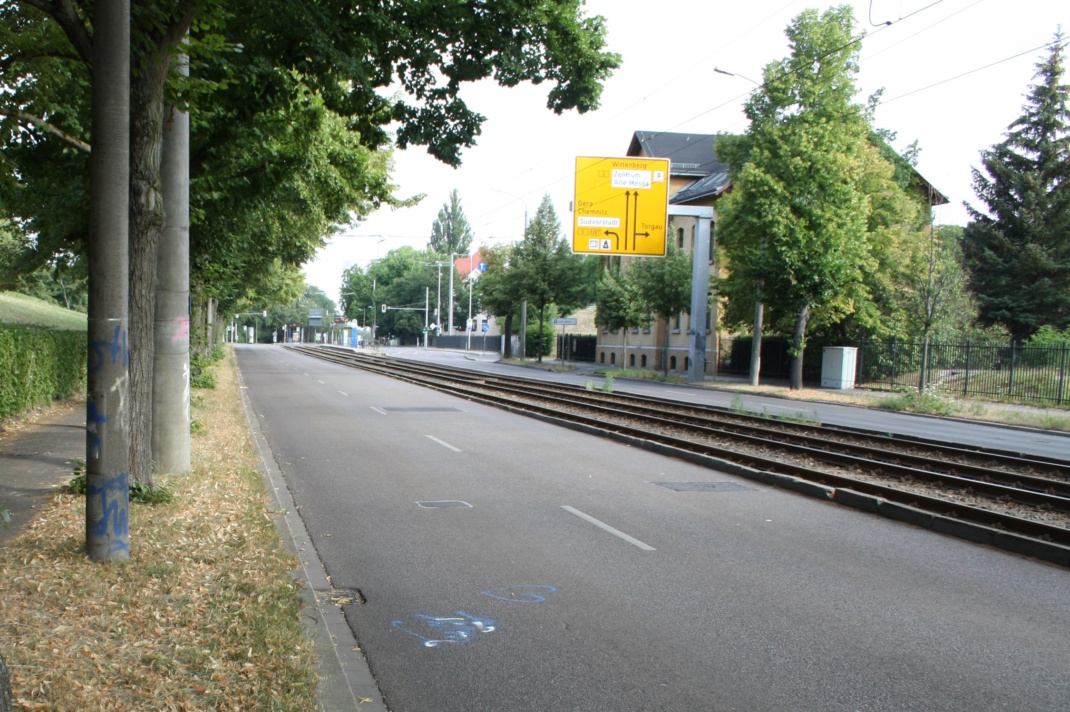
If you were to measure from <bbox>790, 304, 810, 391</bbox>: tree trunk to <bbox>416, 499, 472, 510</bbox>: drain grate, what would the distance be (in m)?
27.3

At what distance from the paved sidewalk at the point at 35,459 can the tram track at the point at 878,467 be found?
8.36m

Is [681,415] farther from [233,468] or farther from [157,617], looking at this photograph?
[157,617]

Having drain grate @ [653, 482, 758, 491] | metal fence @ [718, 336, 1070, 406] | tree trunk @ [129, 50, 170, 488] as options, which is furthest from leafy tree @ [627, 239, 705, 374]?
tree trunk @ [129, 50, 170, 488]

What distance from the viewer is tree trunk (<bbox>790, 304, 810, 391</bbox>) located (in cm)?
3494

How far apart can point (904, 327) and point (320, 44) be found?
3349cm

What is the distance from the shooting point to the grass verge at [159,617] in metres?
4.11

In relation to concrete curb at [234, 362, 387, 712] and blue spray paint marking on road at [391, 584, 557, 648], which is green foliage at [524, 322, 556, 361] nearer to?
concrete curb at [234, 362, 387, 712]

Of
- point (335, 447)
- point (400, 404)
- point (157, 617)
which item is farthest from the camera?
point (400, 404)

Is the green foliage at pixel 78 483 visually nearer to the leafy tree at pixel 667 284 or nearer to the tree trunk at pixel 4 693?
the tree trunk at pixel 4 693

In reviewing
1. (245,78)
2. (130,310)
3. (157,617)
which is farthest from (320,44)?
(157,617)

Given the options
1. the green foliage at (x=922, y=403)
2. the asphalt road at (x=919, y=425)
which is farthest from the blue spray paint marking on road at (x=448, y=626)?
the green foliage at (x=922, y=403)

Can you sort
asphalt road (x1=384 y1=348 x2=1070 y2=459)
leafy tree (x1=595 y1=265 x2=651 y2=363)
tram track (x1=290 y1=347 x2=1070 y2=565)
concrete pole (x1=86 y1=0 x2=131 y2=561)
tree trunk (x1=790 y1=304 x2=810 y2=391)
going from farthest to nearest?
leafy tree (x1=595 y1=265 x2=651 y2=363)
tree trunk (x1=790 y1=304 x2=810 y2=391)
asphalt road (x1=384 y1=348 x2=1070 y2=459)
tram track (x1=290 y1=347 x2=1070 y2=565)
concrete pole (x1=86 y1=0 x2=131 y2=561)

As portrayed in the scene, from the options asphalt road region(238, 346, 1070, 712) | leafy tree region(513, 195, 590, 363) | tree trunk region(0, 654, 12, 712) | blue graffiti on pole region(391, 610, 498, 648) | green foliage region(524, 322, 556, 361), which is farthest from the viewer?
green foliage region(524, 322, 556, 361)

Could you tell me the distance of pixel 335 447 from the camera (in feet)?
47.5
